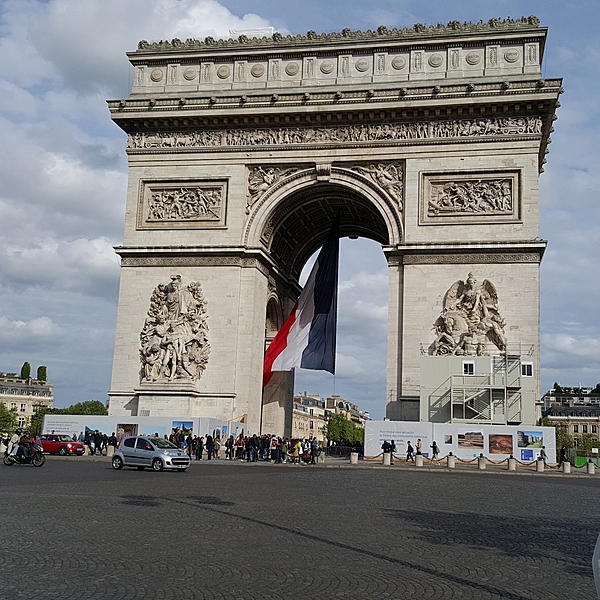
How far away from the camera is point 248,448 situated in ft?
105

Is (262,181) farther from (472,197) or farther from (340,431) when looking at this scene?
(340,431)

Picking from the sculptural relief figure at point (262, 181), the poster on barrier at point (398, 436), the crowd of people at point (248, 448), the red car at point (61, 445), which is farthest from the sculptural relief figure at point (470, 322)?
the red car at point (61, 445)

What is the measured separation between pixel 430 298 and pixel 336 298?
21.1 ft

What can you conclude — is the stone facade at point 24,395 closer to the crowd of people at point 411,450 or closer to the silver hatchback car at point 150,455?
the crowd of people at point 411,450

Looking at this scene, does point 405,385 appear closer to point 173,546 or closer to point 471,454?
point 471,454

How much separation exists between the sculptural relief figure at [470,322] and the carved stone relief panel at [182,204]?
10701mm

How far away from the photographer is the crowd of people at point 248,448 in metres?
31.4

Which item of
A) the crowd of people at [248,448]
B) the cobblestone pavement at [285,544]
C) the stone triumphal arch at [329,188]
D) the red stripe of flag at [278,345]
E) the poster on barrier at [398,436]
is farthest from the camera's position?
the red stripe of flag at [278,345]

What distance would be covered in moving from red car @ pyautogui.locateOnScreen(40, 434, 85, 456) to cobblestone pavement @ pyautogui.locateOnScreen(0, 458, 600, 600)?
17.7 metres

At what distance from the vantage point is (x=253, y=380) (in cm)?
3528

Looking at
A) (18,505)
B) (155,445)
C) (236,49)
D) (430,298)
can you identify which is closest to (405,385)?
(430,298)

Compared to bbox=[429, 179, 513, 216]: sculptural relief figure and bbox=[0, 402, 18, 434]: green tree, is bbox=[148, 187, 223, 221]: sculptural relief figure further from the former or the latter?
bbox=[0, 402, 18, 434]: green tree

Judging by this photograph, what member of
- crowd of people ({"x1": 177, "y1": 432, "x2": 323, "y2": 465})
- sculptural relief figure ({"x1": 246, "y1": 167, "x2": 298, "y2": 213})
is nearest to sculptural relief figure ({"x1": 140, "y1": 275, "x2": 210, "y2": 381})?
crowd of people ({"x1": 177, "y1": 432, "x2": 323, "y2": 465})

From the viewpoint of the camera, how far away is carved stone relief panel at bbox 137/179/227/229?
3638 cm
